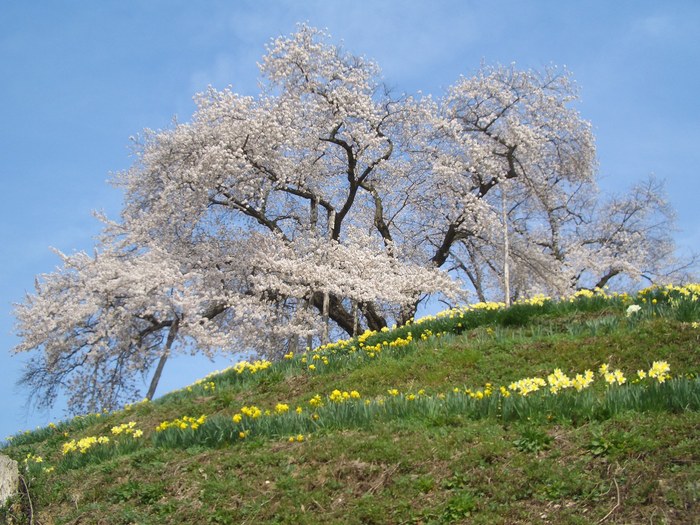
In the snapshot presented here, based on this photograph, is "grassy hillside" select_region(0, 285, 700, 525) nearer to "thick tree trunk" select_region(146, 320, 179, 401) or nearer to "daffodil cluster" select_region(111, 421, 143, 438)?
"daffodil cluster" select_region(111, 421, 143, 438)

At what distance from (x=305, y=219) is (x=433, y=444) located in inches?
668

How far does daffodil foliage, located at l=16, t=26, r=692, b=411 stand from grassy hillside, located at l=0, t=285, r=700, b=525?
895cm

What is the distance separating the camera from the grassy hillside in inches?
225

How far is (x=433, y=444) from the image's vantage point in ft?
21.6

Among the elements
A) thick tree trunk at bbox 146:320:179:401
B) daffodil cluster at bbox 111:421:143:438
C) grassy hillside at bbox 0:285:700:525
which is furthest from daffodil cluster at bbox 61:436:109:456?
thick tree trunk at bbox 146:320:179:401

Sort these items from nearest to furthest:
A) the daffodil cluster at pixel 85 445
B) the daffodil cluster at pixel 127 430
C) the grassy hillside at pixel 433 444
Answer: the grassy hillside at pixel 433 444
the daffodil cluster at pixel 85 445
the daffodil cluster at pixel 127 430

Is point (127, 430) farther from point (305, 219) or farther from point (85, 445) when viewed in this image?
point (305, 219)

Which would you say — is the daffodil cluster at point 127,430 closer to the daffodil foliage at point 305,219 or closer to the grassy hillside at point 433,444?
the grassy hillside at point 433,444

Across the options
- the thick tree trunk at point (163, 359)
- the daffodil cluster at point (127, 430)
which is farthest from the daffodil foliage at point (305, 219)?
the daffodil cluster at point (127, 430)

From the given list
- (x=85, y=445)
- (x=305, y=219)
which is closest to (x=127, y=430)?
(x=85, y=445)

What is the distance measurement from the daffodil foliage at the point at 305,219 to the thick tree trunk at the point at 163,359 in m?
0.05

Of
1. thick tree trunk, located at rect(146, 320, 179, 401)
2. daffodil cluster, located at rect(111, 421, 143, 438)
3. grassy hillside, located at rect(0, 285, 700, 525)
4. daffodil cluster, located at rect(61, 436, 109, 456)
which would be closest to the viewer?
grassy hillside, located at rect(0, 285, 700, 525)

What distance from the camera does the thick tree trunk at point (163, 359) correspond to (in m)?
17.3

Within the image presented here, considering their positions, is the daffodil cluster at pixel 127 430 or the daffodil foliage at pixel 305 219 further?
the daffodil foliage at pixel 305 219
